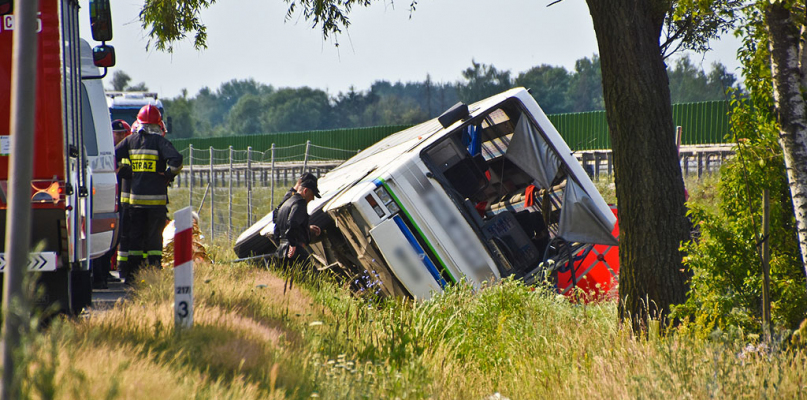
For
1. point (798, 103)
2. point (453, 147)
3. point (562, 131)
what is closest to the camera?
point (798, 103)

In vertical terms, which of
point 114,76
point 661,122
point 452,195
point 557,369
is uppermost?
point 114,76

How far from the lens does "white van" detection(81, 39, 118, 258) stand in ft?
25.1

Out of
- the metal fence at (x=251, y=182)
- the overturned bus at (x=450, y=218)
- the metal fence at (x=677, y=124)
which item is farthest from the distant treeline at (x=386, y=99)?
the overturned bus at (x=450, y=218)

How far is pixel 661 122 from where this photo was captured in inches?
233

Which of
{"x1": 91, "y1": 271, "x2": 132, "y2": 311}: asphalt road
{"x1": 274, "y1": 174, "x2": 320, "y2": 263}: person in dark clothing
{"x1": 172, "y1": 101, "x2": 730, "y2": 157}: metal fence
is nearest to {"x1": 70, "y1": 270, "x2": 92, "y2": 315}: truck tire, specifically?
{"x1": 91, "y1": 271, "x2": 132, "y2": 311}: asphalt road

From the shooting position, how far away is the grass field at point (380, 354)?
3.40m

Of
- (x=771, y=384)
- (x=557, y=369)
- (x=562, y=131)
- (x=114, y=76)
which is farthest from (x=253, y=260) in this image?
(x=114, y=76)

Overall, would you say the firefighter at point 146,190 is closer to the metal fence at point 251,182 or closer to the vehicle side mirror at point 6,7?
the vehicle side mirror at point 6,7

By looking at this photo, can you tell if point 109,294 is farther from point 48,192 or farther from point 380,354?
point 380,354

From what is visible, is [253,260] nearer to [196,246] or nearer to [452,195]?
[196,246]

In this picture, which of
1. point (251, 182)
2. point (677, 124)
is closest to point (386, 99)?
point (677, 124)

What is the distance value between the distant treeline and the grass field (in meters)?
53.3

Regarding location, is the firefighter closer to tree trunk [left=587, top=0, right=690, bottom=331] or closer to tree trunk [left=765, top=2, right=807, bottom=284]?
tree trunk [left=587, top=0, right=690, bottom=331]

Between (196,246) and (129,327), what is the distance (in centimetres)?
493
